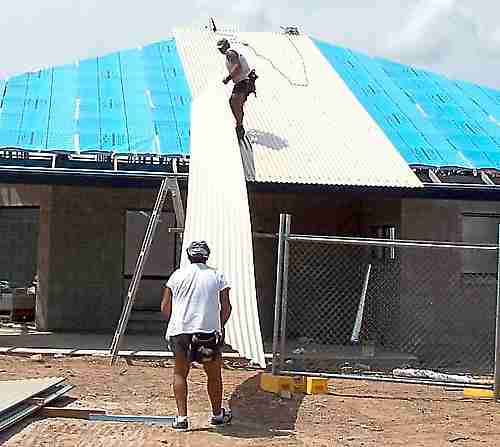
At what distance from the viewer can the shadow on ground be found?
7.83 meters

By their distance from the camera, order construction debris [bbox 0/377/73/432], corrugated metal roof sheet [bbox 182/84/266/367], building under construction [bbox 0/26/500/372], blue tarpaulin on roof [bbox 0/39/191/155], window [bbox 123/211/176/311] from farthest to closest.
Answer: window [bbox 123/211/176/311] < blue tarpaulin on roof [bbox 0/39/191/155] < building under construction [bbox 0/26/500/372] < corrugated metal roof sheet [bbox 182/84/266/367] < construction debris [bbox 0/377/73/432]

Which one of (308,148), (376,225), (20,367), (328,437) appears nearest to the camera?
(328,437)

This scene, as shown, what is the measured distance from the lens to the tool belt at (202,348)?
7637 mm

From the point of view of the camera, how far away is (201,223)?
10.2m

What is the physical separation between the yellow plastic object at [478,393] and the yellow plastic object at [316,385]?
5.48 feet

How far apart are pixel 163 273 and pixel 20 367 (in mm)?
→ 6777

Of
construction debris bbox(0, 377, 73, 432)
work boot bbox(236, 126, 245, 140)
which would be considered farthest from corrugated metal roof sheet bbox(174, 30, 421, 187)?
construction debris bbox(0, 377, 73, 432)

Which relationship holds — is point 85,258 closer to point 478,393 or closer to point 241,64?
point 241,64

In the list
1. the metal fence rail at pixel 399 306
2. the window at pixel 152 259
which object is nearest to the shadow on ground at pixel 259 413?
the metal fence rail at pixel 399 306

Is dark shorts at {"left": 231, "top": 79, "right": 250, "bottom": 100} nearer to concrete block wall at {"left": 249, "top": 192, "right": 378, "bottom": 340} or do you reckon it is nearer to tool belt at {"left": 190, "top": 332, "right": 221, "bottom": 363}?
concrete block wall at {"left": 249, "top": 192, "right": 378, "bottom": 340}

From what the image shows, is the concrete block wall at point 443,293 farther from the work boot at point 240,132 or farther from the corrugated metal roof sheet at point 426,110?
the work boot at point 240,132

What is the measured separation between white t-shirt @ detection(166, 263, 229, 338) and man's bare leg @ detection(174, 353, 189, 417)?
0.25 meters

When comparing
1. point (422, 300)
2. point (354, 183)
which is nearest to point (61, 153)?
point (354, 183)

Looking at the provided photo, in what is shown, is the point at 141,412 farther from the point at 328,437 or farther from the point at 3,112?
the point at 3,112
